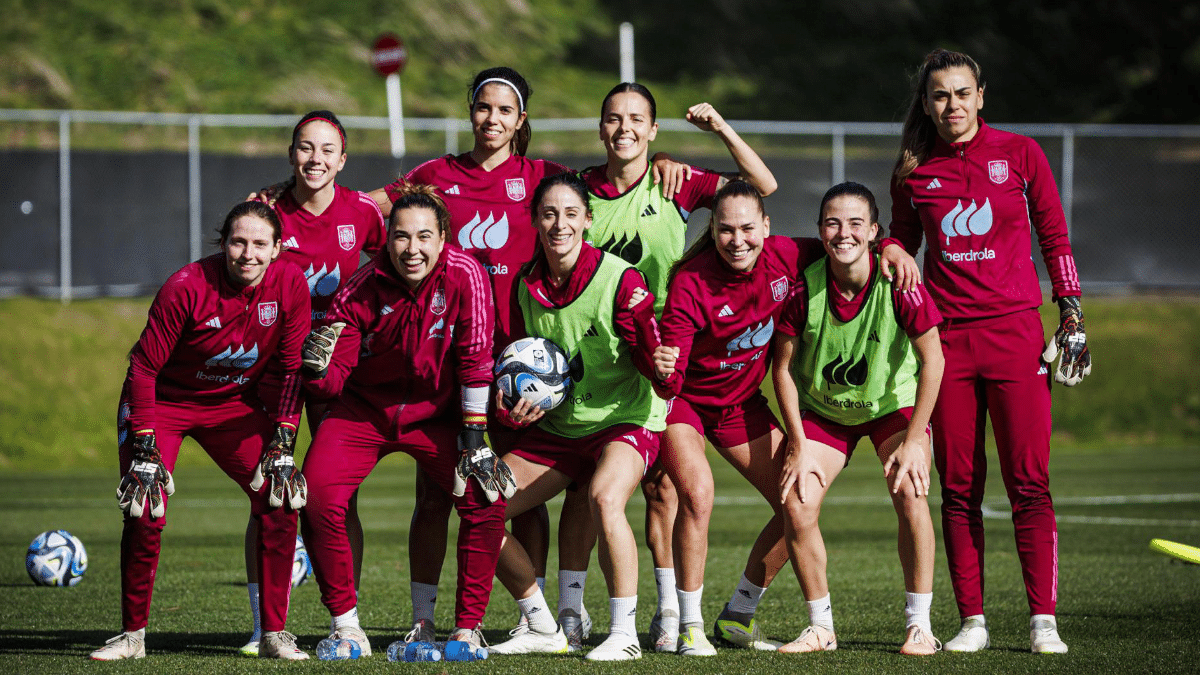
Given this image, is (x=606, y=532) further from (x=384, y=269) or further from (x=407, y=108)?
(x=407, y=108)

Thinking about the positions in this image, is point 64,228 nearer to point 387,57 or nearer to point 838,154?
point 387,57

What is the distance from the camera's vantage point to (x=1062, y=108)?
27.5 metres

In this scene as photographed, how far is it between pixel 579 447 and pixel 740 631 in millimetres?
1082

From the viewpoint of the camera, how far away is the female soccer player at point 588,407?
5172 mm

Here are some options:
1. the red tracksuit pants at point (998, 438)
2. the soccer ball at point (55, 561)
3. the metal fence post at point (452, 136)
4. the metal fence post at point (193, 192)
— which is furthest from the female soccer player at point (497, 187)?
the metal fence post at point (193, 192)

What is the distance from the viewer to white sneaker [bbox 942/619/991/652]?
17.5 feet

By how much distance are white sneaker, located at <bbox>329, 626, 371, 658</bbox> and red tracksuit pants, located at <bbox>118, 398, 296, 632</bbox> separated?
0.74 feet

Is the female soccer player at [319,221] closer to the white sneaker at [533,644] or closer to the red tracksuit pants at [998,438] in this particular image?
the white sneaker at [533,644]

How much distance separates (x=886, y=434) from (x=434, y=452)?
1885 millimetres

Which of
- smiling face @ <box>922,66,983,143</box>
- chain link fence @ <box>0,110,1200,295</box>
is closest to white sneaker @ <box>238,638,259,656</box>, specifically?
smiling face @ <box>922,66,983,143</box>

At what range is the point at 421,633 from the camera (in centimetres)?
530

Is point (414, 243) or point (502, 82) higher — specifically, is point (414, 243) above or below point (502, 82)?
below

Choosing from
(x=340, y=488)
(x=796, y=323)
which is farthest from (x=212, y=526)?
(x=796, y=323)

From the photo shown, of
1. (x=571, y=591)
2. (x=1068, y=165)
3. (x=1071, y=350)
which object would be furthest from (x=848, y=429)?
(x=1068, y=165)
